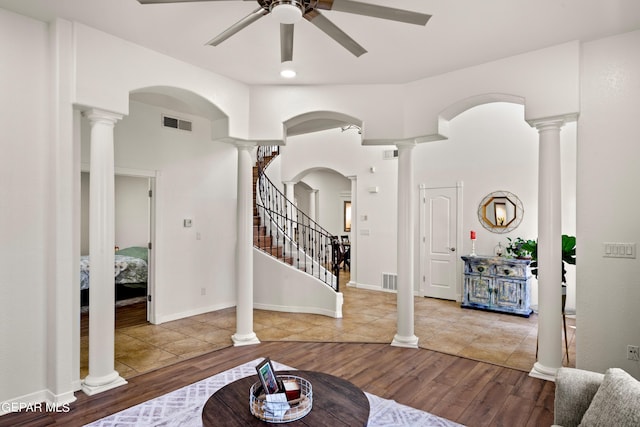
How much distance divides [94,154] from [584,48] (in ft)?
15.0

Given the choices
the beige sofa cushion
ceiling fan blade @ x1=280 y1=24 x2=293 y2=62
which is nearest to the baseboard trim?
ceiling fan blade @ x1=280 y1=24 x2=293 y2=62

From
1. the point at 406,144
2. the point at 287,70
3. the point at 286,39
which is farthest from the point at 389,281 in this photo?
the point at 286,39

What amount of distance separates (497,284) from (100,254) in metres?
5.72

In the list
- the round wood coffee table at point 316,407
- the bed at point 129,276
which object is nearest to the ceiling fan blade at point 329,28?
the round wood coffee table at point 316,407

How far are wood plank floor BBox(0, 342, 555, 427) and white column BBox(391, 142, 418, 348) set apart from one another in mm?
254

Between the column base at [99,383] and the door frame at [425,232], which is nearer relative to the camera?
the column base at [99,383]

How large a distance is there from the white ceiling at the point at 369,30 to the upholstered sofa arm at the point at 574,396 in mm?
2597

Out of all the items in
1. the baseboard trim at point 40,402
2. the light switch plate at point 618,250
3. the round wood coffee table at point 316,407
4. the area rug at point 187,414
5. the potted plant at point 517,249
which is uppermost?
the light switch plate at point 618,250

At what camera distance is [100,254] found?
3.43m

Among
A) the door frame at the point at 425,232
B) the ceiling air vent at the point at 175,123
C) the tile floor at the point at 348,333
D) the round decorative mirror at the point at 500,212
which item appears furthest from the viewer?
the door frame at the point at 425,232

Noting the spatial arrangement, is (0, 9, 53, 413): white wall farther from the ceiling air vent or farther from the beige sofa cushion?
the beige sofa cushion

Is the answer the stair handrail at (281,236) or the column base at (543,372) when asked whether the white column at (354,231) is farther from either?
the column base at (543,372)

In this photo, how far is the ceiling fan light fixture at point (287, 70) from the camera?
405 cm

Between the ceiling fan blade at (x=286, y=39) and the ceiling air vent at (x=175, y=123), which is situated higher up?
the ceiling air vent at (x=175, y=123)
